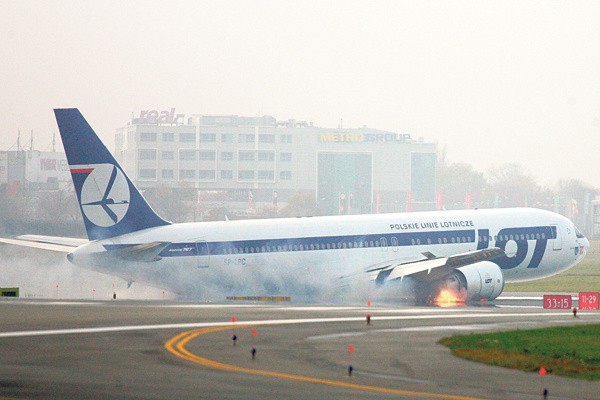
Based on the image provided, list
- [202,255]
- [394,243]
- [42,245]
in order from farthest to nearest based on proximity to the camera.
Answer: [42,245]
[394,243]
[202,255]

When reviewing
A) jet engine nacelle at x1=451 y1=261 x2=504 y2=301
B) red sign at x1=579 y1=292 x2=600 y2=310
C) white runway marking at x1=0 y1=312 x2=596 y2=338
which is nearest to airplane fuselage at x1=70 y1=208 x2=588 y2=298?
jet engine nacelle at x1=451 y1=261 x2=504 y2=301

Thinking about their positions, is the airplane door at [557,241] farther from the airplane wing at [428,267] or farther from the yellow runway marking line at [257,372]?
the yellow runway marking line at [257,372]

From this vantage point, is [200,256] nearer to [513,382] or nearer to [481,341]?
[481,341]

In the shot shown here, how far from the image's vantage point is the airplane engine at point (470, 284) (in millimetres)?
57312

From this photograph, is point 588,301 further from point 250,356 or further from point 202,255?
point 250,356

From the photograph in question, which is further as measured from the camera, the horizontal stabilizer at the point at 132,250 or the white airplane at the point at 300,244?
the white airplane at the point at 300,244

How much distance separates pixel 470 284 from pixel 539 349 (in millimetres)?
26589

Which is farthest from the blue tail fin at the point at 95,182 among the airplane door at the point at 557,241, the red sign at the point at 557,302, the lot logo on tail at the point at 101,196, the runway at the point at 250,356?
the airplane door at the point at 557,241

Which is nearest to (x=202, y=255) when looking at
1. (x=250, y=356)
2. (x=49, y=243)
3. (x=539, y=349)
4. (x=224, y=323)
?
(x=49, y=243)

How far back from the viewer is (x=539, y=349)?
3073 cm

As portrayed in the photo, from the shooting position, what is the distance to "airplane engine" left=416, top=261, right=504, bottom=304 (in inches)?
2256

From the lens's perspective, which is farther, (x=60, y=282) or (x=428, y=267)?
(x=60, y=282)

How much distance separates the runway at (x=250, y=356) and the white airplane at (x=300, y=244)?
10150 mm

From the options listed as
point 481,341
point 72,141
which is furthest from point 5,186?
point 481,341
